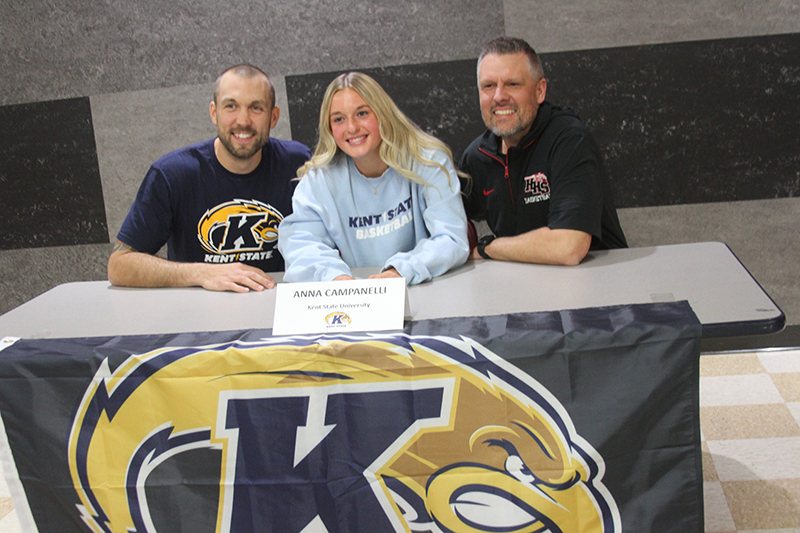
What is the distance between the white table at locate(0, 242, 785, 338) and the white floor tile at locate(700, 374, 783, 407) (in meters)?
0.94

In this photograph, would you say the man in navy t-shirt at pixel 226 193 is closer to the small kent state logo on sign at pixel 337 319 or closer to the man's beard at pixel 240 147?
the man's beard at pixel 240 147

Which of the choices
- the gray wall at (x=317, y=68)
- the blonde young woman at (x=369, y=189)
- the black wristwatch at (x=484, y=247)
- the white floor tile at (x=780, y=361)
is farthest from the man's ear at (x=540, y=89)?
the white floor tile at (x=780, y=361)

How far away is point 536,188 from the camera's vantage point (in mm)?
2064

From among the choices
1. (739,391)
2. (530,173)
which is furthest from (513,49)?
(739,391)

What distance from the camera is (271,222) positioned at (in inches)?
89.0

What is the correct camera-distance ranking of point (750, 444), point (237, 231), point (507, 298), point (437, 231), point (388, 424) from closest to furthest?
1. point (388, 424)
2. point (507, 298)
3. point (437, 231)
4. point (750, 444)
5. point (237, 231)

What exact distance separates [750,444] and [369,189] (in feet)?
5.13

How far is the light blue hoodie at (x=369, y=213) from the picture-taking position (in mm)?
1870

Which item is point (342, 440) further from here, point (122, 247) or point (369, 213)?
point (122, 247)

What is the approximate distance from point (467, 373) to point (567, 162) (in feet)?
3.04

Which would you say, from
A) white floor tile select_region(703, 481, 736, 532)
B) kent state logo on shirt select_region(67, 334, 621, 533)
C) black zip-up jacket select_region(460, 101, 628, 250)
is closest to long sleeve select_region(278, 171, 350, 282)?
kent state logo on shirt select_region(67, 334, 621, 533)

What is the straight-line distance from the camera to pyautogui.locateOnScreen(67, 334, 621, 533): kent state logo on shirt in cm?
129

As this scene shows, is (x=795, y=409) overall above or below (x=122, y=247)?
below

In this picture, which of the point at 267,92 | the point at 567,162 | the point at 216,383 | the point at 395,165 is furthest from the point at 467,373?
the point at 267,92
